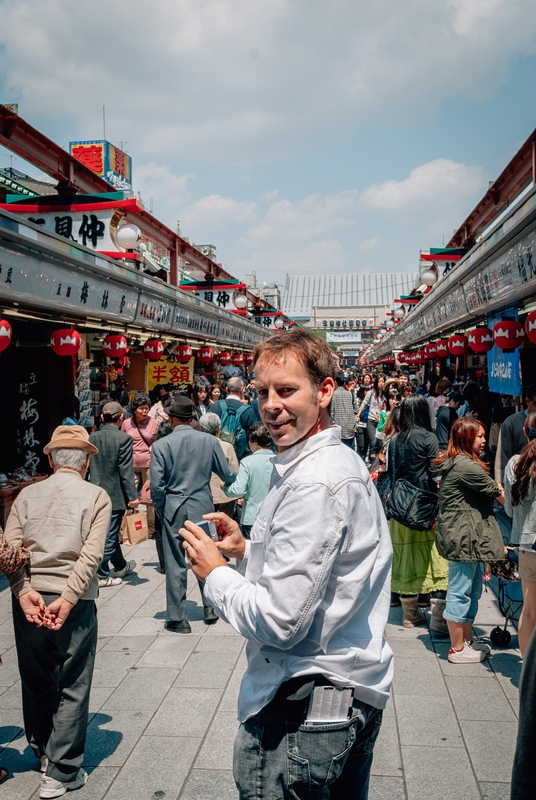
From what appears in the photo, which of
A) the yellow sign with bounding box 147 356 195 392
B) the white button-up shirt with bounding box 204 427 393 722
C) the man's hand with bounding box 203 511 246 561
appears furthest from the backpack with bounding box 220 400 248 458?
the white button-up shirt with bounding box 204 427 393 722

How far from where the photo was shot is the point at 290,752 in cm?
187

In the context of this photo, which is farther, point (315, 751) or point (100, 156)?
point (100, 156)

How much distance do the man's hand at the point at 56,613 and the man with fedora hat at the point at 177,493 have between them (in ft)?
7.23

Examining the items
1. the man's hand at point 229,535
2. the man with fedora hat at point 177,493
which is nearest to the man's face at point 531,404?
the man with fedora hat at point 177,493

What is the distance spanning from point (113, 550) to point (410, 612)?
308cm

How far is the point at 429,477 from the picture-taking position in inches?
215

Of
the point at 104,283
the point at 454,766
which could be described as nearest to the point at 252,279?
the point at 104,283

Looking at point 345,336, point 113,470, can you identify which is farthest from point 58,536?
point 345,336

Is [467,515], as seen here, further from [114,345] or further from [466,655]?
[114,345]

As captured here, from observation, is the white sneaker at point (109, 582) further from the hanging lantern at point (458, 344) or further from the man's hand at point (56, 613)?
the hanging lantern at point (458, 344)

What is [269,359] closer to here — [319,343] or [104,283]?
[319,343]

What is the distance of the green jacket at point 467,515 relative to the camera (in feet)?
15.2

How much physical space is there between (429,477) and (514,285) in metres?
2.19

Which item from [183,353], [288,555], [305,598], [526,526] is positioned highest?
[183,353]
